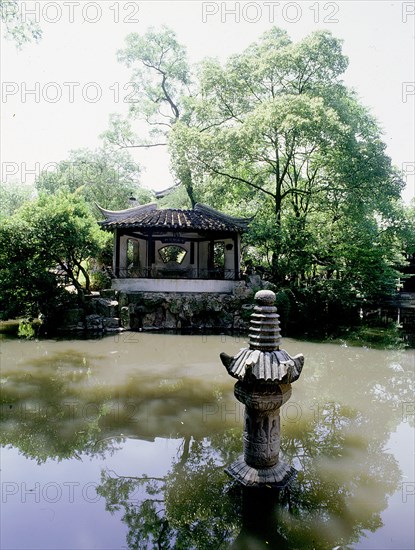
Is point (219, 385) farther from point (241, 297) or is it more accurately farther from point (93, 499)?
point (241, 297)

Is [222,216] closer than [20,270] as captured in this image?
No

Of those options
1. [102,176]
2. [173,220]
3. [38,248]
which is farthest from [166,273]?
[102,176]

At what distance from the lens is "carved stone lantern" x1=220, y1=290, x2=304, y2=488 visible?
3467mm

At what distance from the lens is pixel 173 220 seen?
1652 cm

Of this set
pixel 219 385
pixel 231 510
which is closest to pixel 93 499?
pixel 231 510

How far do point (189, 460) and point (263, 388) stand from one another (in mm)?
1666

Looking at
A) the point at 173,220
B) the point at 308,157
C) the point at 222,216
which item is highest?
the point at 308,157

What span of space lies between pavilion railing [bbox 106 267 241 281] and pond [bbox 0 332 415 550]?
7.38 meters

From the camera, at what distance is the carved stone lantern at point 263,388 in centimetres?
347

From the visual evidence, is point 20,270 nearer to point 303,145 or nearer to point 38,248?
point 38,248

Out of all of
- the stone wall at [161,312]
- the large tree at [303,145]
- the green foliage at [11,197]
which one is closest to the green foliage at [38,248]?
the stone wall at [161,312]

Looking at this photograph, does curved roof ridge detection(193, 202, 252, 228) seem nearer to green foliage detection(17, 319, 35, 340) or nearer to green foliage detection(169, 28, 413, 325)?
green foliage detection(169, 28, 413, 325)

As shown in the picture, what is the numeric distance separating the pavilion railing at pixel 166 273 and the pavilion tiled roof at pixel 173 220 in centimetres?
181

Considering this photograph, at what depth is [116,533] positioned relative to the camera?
3.22 meters
